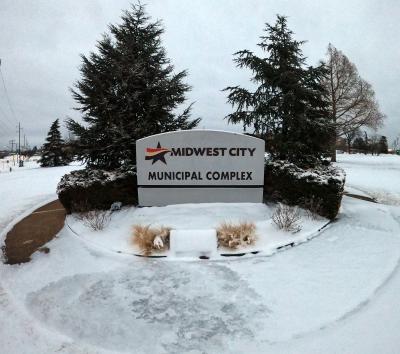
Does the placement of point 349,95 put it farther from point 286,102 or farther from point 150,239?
point 150,239

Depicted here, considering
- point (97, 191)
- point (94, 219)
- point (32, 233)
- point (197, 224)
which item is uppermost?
point (97, 191)

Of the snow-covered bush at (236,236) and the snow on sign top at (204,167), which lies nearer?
the snow-covered bush at (236,236)

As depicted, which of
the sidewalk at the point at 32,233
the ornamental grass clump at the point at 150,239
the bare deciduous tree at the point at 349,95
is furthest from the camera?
the bare deciduous tree at the point at 349,95

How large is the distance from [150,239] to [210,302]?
7.33ft

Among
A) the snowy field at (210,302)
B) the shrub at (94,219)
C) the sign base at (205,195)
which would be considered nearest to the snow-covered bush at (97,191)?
the shrub at (94,219)

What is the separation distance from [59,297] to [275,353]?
3.41 meters

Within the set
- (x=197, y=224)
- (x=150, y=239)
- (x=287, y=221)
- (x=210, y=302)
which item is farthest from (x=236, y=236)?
(x=210, y=302)

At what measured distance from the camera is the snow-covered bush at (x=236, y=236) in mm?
6344

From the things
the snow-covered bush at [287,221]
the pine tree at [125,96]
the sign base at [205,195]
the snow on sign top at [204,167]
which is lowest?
the snow-covered bush at [287,221]

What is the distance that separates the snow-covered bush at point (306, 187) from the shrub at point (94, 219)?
445 cm

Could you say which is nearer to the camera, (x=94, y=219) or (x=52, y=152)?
(x=94, y=219)

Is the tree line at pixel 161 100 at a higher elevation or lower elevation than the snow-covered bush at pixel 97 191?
higher

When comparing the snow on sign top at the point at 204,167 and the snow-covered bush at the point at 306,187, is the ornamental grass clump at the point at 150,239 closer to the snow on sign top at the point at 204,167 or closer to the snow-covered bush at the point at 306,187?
the snow on sign top at the point at 204,167

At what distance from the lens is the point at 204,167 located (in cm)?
860
